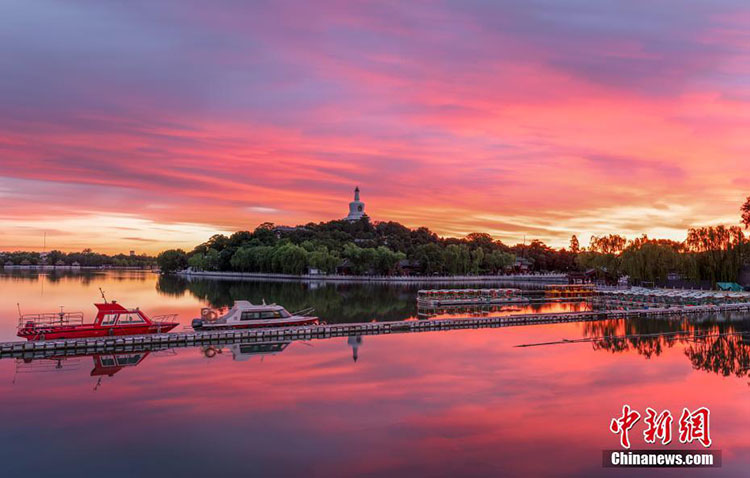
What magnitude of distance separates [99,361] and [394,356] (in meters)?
15.1

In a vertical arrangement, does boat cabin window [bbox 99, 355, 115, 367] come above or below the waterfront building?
below

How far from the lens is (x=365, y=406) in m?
21.3

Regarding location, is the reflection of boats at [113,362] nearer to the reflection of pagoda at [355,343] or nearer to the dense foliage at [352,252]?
the reflection of pagoda at [355,343]

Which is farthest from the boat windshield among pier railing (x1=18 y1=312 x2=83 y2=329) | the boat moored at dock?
the boat moored at dock

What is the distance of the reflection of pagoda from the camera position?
31500 mm

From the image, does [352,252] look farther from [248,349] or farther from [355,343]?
[248,349]

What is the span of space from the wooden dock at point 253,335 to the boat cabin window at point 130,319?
139 cm

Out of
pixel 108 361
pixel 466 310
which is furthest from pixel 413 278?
pixel 108 361

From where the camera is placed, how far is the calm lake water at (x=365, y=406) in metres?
16.1

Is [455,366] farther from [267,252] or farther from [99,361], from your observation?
[267,252]

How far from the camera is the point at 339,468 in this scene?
51.3 ft

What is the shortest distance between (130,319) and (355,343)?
1341 centimetres

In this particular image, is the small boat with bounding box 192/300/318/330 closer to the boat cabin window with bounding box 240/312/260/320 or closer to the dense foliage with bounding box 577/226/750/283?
the boat cabin window with bounding box 240/312/260/320

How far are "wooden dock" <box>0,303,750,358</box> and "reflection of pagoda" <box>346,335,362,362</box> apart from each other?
0.95 metres
